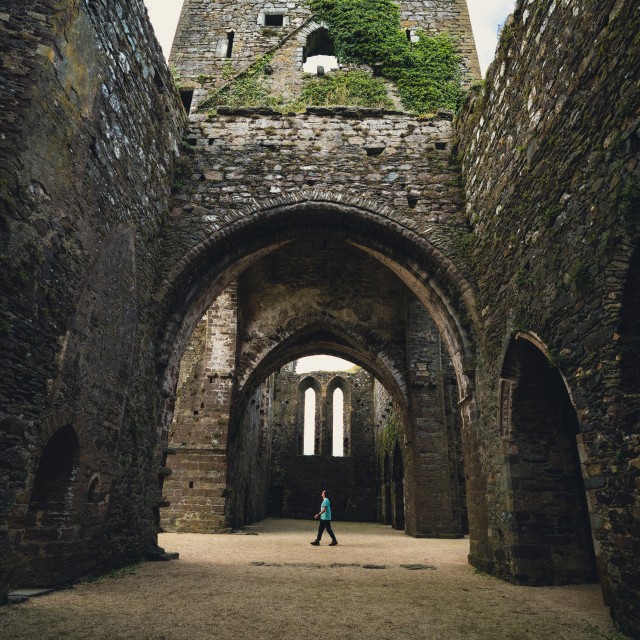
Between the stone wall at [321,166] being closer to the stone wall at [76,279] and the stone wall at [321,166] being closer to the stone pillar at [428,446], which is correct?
the stone wall at [76,279]

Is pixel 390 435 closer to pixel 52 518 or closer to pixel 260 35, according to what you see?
pixel 260 35

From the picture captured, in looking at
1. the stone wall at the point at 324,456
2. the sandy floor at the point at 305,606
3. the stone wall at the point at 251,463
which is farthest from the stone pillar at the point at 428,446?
the stone wall at the point at 324,456

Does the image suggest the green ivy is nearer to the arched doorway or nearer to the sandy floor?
the sandy floor

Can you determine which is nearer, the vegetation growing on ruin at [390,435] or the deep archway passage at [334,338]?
the deep archway passage at [334,338]

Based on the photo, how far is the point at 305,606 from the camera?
3807mm

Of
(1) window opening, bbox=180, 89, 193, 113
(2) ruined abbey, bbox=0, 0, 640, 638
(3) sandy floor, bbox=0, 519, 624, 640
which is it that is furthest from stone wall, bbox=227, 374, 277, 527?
(1) window opening, bbox=180, 89, 193, 113

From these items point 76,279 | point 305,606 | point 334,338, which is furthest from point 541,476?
point 334,338

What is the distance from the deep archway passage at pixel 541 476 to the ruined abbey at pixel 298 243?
0.07 ft

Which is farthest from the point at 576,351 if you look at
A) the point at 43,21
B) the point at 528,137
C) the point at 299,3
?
the point at 299,3

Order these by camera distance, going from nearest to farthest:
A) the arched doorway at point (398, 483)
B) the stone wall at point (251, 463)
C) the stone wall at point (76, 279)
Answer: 1. the stone wall at point (76, 279)
2. the stone wall at point (251, 463)
3. the arched doorway at point (398, 483)

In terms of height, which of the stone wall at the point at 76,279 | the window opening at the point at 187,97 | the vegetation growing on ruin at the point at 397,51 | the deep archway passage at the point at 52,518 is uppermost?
the vegetation growing on ruin at the point at 397,51

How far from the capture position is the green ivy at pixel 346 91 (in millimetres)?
9351

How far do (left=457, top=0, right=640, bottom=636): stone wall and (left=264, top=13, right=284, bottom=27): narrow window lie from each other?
6.51 metres

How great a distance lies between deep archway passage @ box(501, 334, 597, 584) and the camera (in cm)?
488
